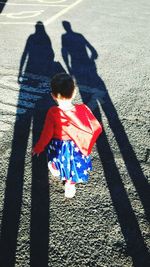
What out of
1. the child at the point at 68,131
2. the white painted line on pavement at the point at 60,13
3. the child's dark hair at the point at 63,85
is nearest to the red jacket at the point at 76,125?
the child at the point at 68,131

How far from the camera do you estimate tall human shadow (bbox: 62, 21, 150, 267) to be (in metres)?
3.24

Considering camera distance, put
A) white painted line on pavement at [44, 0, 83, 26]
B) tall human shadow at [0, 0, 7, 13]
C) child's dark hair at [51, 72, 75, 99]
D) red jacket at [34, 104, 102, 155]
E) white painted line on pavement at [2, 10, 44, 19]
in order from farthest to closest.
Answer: tall human shadow at [0, 0, 7, 13]
white painted line on pavement at [2, 10, 44, 19]
white painted line on pavement at [44, 0, 83, 26]
red jacket at [34, 104, 102, 155]
child's dark hair at [51, 72, 75, 99]

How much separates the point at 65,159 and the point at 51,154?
236 mm

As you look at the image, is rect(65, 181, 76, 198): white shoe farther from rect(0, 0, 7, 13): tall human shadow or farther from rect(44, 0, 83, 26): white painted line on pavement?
rect(0, 0, 7, 13): tall human shadow

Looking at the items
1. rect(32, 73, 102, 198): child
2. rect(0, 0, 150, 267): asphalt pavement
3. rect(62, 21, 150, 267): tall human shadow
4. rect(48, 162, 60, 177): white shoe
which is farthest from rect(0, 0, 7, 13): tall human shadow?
rect(32, 73, 102, 198): child

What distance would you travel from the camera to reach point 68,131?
3.26 meters

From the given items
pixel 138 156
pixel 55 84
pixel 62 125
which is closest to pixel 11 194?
pixel 62 125

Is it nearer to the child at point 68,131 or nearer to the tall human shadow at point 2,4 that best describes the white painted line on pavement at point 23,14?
the tall human shadow at point 2,4

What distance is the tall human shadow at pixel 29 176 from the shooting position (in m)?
3.16

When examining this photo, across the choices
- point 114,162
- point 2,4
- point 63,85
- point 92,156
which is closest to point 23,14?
point 2,4

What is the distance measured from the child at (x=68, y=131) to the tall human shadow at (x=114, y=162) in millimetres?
602

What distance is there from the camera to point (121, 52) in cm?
795

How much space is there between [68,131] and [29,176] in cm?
107

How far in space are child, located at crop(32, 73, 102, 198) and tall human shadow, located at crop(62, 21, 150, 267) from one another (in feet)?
1.97
